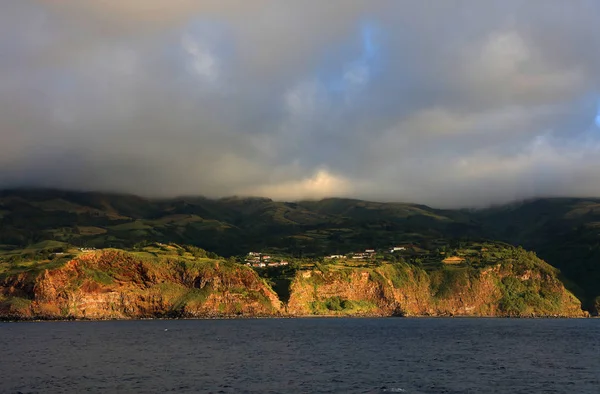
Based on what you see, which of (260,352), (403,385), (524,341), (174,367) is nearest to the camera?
(403,385)

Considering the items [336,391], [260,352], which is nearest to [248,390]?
[336,391]

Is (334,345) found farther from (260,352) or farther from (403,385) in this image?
(403,385)

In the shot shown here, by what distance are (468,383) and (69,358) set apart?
67553 mm

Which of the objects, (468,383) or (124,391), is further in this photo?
(468,383)

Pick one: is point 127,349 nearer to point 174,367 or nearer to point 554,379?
point 174,367

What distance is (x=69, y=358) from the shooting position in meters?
98.1

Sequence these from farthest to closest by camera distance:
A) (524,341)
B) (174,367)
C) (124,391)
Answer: (524,341)
(174,367)
(124,391)

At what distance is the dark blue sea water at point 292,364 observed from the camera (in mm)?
71312

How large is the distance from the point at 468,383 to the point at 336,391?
19.3m

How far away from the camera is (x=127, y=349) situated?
113 m

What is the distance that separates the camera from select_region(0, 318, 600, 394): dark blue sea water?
71.3 m

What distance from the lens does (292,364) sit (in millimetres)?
92938

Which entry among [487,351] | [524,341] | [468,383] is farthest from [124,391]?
[524,341]

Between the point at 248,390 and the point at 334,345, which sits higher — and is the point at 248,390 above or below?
above
